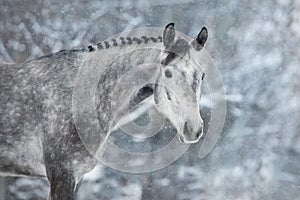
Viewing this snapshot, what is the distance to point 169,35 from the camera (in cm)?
297

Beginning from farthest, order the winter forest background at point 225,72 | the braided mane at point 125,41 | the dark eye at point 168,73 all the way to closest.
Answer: the winter forest background at point 225,72, the braided mane at point 125,41, the dark eye at point 168,73

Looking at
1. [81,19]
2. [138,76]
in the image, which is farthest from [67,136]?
[81,19]

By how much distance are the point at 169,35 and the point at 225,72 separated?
299 centimetres

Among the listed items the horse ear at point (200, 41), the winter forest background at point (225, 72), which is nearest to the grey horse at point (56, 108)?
the horse ear at point (200, 41)

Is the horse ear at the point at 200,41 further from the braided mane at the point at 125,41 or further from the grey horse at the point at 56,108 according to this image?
→ the braided mane at the point at 125,41

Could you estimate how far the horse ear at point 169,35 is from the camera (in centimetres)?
295

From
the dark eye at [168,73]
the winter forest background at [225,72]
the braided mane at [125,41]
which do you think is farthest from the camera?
the winter forest background at [225,72]

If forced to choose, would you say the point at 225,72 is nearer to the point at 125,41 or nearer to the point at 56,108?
the point at 125,41

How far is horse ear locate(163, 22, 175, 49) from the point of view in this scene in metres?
2.95

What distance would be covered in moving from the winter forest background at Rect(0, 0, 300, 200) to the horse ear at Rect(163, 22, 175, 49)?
2.76 meters

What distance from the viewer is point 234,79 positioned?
5930 mm

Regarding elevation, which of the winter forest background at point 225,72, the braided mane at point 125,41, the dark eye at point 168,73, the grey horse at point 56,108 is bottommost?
the winter forest background at point 225,72

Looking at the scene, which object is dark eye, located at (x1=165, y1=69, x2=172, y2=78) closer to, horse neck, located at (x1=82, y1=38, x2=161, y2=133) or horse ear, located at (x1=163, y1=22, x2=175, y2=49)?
horse ear, located at (x1=163, y1=22, x2=175, y2=49)

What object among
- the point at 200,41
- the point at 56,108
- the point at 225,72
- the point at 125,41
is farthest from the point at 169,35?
the point at 225,72
